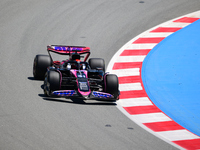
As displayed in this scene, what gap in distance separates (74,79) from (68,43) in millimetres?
5098

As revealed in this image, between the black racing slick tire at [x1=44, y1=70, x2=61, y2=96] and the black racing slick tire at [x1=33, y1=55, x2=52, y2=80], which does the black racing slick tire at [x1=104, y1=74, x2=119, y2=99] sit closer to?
the black racing slick tire at [x1=44, y1=70, x2=61, y2=96]

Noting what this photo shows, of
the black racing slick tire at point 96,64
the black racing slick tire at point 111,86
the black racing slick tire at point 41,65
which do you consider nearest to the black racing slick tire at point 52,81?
the black racing slick tire at point 111,86

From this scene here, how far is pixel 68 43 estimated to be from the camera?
17.0m

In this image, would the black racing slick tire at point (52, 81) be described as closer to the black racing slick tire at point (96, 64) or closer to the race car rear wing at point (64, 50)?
the race car rear wing at point (64, 50)

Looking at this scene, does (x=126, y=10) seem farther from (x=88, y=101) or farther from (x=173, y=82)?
(x=88, y=101)

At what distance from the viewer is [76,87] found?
486 inches

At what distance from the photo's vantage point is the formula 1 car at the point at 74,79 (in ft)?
38.2

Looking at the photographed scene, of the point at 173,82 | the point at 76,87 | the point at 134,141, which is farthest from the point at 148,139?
the point at 173,82

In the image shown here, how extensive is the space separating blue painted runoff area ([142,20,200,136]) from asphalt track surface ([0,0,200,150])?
1.60m

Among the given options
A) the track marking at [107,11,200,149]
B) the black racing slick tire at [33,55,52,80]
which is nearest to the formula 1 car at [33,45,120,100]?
the black racing slick tire at [33,55,52,80]

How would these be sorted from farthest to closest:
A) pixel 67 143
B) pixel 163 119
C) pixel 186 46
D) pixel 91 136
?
1. pixel 186 46
2. pixel 163 119
3. pixel 91 136
4. pixel 67 143

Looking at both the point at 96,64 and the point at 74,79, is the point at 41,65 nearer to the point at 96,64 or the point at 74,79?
the point at 74,79

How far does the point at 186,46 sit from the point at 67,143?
9052 mm

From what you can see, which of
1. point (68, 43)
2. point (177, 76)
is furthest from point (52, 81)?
point (68, 43)
